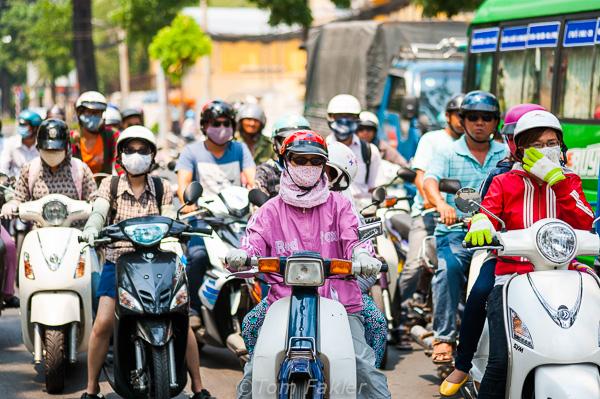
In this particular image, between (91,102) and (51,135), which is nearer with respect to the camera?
(51,135)

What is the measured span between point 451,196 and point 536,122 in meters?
2.31

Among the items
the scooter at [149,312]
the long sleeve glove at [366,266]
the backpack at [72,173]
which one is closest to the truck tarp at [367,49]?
the backpack at [72,173]

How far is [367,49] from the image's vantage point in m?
21.4

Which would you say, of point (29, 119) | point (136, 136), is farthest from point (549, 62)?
point (136, 136)

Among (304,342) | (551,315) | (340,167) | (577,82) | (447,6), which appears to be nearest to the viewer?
(304,342)

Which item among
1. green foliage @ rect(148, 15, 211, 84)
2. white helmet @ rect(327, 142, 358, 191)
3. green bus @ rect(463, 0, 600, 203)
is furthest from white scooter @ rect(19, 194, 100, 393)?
green foliage @ rect(148, 15, 211, 84)

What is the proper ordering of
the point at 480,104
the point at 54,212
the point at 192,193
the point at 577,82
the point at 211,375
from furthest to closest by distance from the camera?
the point at 577,82, the point at 211,375, the point at 54,212, the point at 480,104, the point at 192,193

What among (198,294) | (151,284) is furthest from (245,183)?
(151,284)

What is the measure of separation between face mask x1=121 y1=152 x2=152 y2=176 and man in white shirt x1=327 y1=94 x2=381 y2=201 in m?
2.41

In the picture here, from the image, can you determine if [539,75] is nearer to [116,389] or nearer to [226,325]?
[226,325]

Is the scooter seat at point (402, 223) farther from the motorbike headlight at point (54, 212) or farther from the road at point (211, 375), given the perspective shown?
the motorbike headlight at point (54, 212)

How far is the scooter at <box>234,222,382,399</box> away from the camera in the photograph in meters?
5.03

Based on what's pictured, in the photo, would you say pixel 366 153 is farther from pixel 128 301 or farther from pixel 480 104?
pixel 128 301

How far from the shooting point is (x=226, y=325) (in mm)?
8391
